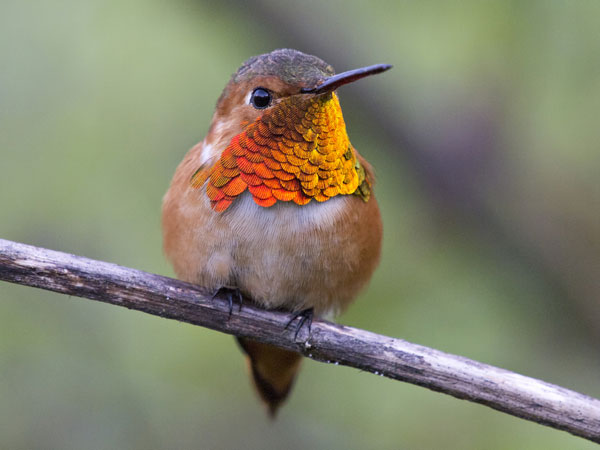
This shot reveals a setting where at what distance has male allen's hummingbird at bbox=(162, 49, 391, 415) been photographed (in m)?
3.34

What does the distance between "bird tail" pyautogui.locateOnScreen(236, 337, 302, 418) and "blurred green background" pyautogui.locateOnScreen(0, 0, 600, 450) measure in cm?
71

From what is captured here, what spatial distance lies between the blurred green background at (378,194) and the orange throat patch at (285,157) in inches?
67.5

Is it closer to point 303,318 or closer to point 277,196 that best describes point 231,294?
point 303,318

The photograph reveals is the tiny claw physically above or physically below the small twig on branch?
above

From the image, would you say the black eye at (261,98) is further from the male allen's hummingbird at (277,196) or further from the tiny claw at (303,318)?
the tiny claw at (303,318)

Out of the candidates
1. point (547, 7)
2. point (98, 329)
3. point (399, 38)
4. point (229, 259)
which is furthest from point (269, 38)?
point (229, 259)

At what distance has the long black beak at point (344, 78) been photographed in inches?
117

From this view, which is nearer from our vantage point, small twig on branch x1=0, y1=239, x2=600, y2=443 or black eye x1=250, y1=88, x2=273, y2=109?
small twig on branch x1=0, y1=239, x2=600, y2=443

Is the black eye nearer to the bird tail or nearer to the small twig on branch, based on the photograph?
the small twig on branch

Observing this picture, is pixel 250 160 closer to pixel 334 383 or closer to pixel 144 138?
pixel 334 383

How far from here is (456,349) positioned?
16.3ft

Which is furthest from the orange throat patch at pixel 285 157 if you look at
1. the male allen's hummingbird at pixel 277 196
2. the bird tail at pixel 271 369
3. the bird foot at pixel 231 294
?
A: the bird tail at pixel 271 369

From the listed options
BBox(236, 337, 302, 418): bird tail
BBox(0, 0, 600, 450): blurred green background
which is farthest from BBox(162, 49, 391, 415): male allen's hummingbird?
BBox(0, 0, 600, 450): blurred green background

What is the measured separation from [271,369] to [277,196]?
1392 millimetres
